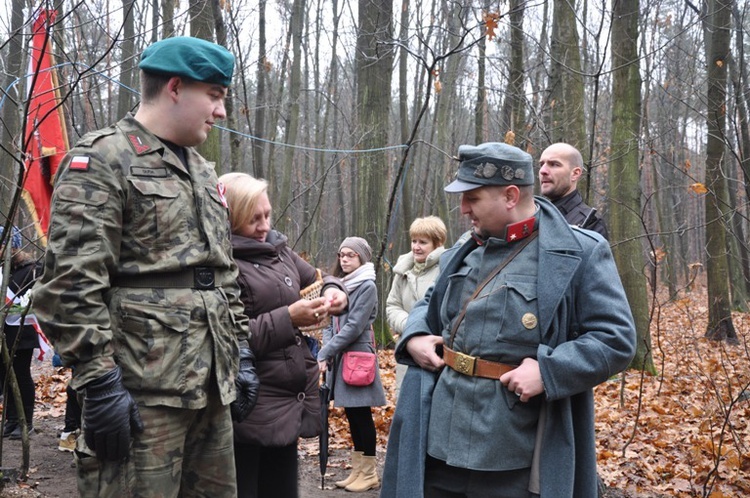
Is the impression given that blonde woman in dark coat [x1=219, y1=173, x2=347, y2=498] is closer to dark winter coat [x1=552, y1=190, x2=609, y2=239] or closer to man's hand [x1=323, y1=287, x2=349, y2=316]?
man's hand [x1=323, y1=287, x2=349, y2=316]

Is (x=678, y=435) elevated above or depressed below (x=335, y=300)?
below

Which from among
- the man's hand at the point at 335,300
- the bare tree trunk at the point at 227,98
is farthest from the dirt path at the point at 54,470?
the bare tree trunk at the point at 227,98

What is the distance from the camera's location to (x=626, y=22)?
9477mm

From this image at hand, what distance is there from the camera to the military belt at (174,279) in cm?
244

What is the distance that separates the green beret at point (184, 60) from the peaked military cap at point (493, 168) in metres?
1.02

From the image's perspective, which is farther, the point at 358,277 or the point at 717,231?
the point at 717,231

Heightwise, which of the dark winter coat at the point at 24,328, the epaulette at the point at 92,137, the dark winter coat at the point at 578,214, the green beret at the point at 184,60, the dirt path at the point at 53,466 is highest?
the green beret at the point at 184,60

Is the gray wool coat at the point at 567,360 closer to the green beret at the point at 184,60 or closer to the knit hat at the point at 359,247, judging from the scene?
the green beret at the point at 184,60

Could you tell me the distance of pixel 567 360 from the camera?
7.96 feet

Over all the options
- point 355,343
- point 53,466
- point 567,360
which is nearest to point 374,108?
point 355,343

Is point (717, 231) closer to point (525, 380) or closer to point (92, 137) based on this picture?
point (525, 380)

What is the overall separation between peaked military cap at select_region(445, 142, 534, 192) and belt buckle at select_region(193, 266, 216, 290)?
0.97 m

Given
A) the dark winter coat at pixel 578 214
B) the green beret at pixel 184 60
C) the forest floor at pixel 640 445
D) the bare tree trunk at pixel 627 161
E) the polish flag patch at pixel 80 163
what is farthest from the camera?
the bare tree trunk at pixel 627 161

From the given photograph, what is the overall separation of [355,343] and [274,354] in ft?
7.04
